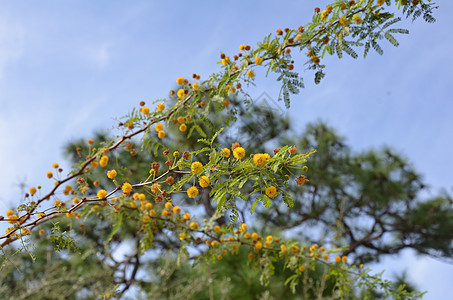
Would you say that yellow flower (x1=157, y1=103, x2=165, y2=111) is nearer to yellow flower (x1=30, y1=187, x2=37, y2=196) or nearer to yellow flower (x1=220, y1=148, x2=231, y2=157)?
yellow flower (x1=220, y1=148, x2=231, y2=157)

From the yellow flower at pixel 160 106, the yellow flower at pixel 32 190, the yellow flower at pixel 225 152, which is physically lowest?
the yellow flower at pixel 32 190

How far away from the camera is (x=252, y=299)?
3.23 meters

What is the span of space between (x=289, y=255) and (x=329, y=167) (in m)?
4.16

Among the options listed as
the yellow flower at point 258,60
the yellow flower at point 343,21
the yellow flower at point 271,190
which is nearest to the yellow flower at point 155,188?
the yellow flower at point 271,190

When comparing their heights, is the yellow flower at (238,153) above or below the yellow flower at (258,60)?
below

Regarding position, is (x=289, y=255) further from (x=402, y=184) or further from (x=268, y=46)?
(x=402, y=184)

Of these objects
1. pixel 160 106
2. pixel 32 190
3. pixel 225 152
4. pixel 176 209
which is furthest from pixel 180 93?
pixel 32 190

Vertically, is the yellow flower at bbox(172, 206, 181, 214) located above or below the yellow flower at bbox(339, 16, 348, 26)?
below

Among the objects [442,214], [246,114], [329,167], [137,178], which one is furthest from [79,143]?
[442,214]

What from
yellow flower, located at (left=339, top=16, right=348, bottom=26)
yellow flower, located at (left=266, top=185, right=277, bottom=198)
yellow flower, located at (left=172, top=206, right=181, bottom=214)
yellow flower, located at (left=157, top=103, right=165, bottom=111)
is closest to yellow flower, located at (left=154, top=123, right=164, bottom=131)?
yellow flower, located at (left=157, top=103, right=165, bottom=111)

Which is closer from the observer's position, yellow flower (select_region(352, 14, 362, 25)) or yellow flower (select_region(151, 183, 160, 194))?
yellow flower (select_region(151, 183, 160, 194))

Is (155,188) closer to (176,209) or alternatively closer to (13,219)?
(176,209)

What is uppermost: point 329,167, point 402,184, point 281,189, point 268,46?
point 329,167

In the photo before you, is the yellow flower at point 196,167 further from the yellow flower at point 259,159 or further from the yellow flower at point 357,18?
the yellow flower at point 357,18
